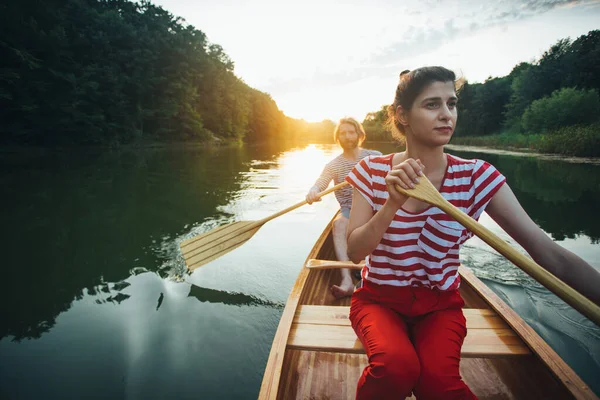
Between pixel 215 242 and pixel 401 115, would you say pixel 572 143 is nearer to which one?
pixel 215 242

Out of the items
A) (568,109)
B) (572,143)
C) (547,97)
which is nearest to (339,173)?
(572,143)

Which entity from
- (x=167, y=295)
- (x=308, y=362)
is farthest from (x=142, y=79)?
(x=308, y=362)

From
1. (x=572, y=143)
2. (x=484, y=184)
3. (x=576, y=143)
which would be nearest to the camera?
(x=484, y=184)

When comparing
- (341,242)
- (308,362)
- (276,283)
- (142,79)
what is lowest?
(276,283)

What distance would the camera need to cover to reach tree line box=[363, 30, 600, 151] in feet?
94.7

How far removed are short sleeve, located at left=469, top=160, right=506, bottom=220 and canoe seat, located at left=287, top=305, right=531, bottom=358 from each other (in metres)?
0.75

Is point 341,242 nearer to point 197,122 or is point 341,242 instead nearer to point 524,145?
point 524,145

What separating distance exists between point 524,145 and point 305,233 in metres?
25.4

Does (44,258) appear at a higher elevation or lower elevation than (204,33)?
lower

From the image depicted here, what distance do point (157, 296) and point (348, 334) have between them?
7.45 ft

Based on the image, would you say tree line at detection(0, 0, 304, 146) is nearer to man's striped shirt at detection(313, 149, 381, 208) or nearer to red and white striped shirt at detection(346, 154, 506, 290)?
man's striped shirt at detection(313, 149, 381, 208)

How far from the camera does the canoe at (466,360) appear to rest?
1467 mm

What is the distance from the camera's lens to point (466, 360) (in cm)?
188

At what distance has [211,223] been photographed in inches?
213
